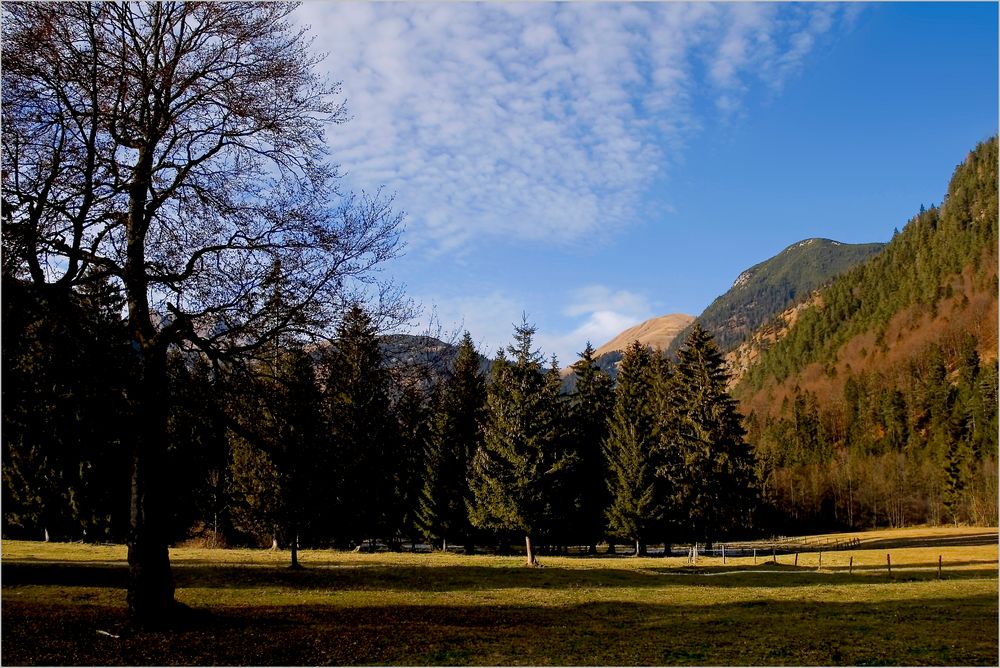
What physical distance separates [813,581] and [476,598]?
1892 centimetres

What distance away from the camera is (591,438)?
5469 centimetres

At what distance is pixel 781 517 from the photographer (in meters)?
99.4

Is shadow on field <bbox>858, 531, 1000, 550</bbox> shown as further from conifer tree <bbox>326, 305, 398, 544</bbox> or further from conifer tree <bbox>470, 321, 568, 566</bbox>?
conifer tree <bbox>326, 305, 398, 544</bbox>

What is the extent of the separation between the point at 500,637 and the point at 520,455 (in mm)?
24915

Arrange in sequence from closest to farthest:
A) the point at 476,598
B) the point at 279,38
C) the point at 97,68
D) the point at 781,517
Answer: the point at 97,68, the point at 279,38, the point at 476,598, the point at 781,517

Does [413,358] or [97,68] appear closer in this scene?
[97,68]

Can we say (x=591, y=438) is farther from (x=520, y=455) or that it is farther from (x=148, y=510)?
(x=148, y=510)

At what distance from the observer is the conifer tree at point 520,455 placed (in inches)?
1505

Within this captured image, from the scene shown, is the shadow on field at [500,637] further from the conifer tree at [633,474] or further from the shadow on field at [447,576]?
the conifer tree at [633,474]

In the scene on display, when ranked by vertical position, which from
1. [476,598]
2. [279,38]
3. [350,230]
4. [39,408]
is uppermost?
[279,38]

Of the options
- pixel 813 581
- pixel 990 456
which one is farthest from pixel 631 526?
pixel 990 456

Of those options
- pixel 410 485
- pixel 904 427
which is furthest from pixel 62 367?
pixel 904 427

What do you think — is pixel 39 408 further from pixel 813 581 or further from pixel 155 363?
pixel 813 581

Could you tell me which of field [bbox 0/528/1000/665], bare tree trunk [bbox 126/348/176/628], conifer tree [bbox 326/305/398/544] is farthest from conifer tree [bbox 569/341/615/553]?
bare tree trunk [bbox 126/348/176/628]
